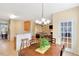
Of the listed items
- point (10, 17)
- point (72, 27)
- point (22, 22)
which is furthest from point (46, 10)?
point (72, 27)

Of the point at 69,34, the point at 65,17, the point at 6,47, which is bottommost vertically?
the point at 6,47

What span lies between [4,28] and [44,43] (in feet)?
3.13

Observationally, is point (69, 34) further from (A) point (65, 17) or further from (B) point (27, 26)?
(B) point (27, 26)

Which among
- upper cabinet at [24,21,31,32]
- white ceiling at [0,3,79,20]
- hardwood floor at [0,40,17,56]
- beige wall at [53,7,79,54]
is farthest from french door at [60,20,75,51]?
hardwood floor at [0,40,17,56]

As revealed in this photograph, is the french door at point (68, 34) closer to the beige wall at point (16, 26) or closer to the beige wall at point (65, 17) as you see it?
the beige wall at point (65, 17)

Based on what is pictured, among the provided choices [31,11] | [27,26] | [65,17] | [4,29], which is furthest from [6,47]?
[65,17]

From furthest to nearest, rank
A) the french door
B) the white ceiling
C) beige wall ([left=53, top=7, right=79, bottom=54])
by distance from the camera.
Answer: the french door < beige wall ([left=53, top=7, right=79, bottom=54]) < the white ceiling

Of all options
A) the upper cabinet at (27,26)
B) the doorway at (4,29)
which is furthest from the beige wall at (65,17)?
the doorway at (4,29)

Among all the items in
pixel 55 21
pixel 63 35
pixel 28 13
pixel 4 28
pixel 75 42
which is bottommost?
pixel 75 42

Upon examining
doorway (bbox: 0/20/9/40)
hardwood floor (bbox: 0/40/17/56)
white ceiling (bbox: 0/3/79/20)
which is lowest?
hardwood floor (bbox: 0/40/17/56)

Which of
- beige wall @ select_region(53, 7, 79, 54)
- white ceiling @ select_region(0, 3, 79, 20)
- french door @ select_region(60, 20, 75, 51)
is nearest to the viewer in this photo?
white ceiling @ select_region(0, 3, 79, 20)

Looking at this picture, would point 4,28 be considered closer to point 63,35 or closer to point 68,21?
point 63,35

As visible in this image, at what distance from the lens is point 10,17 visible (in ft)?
8.31

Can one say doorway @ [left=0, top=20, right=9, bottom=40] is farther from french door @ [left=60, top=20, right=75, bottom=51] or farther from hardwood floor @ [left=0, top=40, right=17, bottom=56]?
french door @ [left=60, top=20, right=75, bottom=51]
